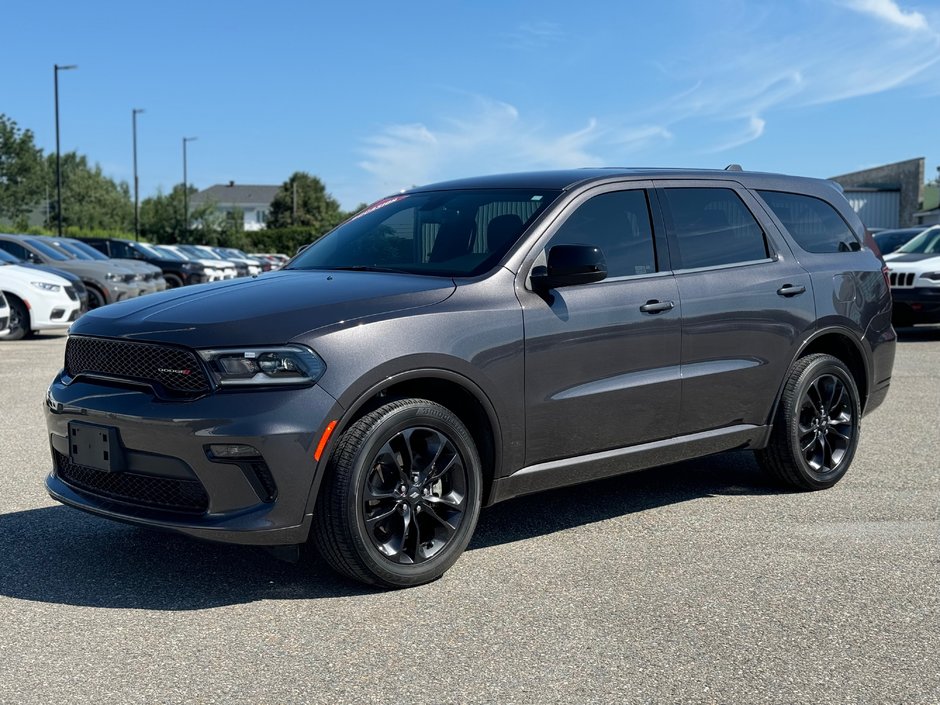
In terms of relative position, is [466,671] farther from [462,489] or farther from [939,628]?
[939,628]

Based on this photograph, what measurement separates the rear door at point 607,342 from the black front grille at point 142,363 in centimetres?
141

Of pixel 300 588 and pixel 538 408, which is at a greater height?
pixel 538 408

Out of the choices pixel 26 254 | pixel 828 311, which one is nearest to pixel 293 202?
pixel 26 254

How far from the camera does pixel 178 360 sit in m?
4.16

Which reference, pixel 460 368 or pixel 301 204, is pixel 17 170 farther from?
pixel 460 368

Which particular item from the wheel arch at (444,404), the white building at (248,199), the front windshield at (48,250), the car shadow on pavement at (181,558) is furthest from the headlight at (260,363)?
the white building at (248,199)

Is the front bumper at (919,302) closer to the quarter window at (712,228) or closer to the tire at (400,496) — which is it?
the quarter window at (712,228)

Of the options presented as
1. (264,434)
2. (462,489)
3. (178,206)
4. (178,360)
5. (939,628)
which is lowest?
(939,628)

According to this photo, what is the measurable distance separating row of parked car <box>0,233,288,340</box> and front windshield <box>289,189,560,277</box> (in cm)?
1111

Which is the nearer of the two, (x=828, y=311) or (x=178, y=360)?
(x=178, y=360)

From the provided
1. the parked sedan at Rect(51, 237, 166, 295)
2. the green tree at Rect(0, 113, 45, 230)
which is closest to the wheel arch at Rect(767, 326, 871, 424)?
the parked sedan at Rect(51, 237, 166, 295)

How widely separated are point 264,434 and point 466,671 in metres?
1.12

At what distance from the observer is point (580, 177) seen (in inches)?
211

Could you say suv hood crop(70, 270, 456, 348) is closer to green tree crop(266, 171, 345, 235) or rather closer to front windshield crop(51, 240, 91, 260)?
front windshield crop(51, 240, 91, 260)
